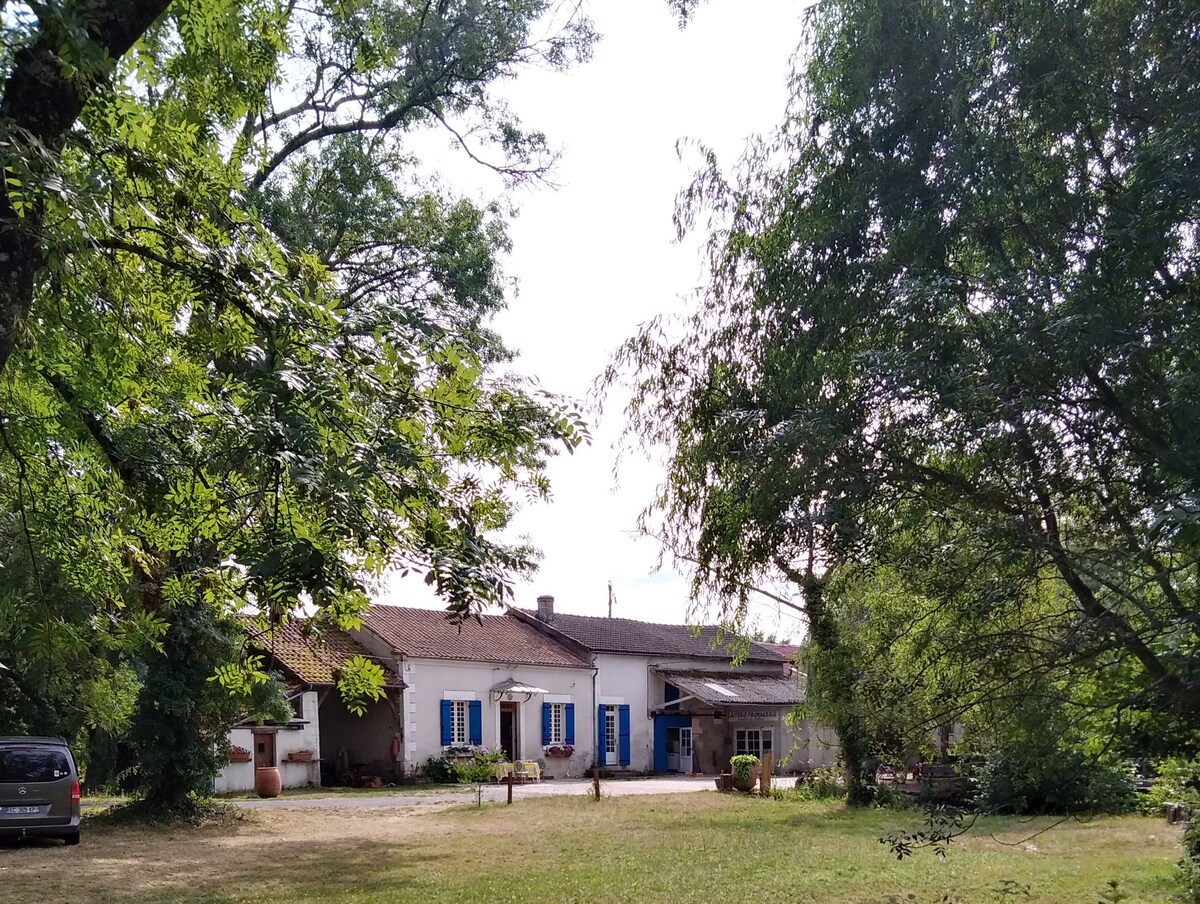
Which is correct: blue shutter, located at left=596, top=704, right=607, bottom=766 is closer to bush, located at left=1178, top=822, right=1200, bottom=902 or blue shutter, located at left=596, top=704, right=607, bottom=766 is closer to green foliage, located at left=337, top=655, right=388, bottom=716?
bush, located at left=1178, top=822, right=1200, bottom=902

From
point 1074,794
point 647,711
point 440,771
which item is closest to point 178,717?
point 440,771

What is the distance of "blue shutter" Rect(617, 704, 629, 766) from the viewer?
1441 inches

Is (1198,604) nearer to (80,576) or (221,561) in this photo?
(221,561)

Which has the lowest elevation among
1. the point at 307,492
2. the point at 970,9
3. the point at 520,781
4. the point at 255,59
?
the point at 520,781

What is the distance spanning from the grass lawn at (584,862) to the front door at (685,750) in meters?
18.0

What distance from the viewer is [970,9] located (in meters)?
7.56

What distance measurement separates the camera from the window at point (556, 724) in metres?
34.8

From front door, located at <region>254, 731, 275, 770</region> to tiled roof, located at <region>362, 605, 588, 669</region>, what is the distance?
4.95 m

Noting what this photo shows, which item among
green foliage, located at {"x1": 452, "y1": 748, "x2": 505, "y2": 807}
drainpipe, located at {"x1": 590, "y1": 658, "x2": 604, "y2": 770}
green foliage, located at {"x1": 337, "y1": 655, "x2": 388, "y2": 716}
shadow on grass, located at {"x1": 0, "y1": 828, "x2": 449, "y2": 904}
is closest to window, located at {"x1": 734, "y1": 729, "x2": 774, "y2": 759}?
drainpipe, located at {"x1": 590, "y1": 658, "x2": 604, "y2": 770}

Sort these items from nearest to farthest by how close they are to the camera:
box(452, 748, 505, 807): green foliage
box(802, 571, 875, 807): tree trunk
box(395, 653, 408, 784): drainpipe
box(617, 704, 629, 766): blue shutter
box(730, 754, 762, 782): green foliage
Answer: box(802, 571, 875, 807): tree trunk < box(730, 754, 762, 782): green foliage < box(452, 748, 505, 807): green foliage < box(395, 653, 408, 784): drainpipe < box(617, 704, 629, 766): blue shutter

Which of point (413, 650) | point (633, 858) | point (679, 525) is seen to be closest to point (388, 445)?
point (679, 525)

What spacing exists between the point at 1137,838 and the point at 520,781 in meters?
19.0

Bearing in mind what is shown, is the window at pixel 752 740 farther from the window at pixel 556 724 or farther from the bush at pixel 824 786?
the bush at pixel 824 786

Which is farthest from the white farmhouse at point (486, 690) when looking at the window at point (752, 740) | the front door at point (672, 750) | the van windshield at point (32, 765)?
the van windshield at point (32, 765)
